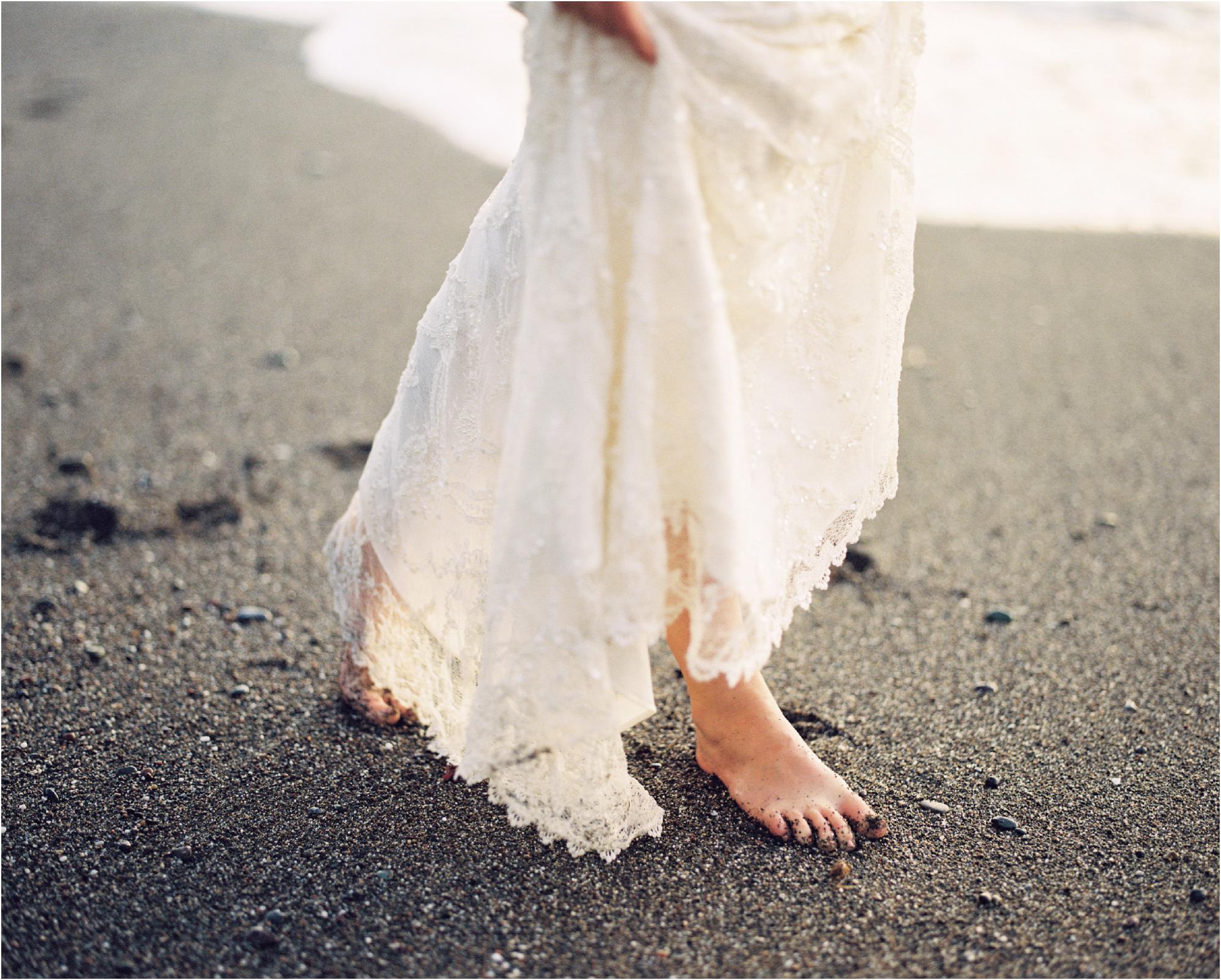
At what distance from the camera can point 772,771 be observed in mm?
1800

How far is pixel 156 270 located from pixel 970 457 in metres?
3.34

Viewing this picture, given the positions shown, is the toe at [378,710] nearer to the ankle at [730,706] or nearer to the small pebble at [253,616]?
the small pebble at [253,616]

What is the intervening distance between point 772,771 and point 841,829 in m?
0.15

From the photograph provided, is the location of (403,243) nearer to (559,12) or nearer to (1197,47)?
(559,12)

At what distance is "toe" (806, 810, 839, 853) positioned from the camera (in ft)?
5.65

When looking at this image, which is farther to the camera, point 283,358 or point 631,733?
point 283,358

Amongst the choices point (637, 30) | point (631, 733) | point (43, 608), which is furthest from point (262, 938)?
point (637, 30)

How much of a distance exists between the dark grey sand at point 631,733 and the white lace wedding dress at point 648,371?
0.25 meters

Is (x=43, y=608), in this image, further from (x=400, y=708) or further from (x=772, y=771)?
(x=772, y=771)

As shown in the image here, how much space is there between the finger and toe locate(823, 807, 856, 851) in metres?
A: 1.24

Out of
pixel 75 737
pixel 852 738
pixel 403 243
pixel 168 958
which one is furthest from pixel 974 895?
pixel 403 243

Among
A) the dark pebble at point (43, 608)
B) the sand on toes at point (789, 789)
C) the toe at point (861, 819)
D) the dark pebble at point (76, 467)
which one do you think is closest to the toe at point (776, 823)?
the sand on toes at point (789, 789)

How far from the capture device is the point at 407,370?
1805 mm

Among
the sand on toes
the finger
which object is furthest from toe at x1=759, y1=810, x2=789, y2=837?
the finger
